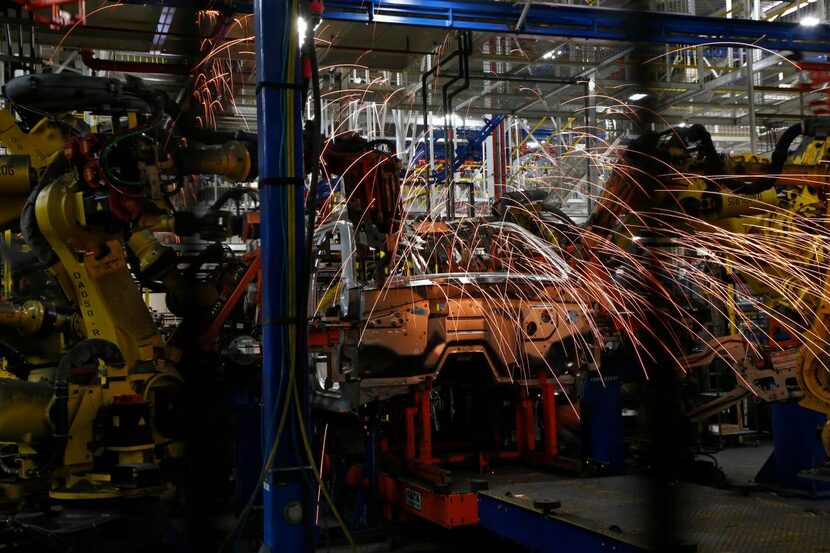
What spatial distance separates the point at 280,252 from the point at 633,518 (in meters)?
2.23

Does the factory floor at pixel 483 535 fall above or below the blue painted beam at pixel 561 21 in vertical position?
below

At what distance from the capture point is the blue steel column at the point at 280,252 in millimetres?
3346

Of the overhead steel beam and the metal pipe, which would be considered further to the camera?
the overhead steel beam

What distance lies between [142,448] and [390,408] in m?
1.86

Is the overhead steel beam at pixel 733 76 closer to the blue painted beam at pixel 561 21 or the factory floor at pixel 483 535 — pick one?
the blue painted beam at pixel 561 21

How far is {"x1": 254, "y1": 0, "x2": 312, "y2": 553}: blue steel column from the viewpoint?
3346 mm

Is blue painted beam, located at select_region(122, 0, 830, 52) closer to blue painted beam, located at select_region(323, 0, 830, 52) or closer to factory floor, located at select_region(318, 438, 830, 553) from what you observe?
blue painted beam, located at select_region(323, 0, 830, 52)

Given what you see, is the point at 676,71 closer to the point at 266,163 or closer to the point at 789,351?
the point at 789,351

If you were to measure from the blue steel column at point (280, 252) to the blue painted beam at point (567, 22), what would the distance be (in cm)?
416

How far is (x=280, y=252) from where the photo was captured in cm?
337

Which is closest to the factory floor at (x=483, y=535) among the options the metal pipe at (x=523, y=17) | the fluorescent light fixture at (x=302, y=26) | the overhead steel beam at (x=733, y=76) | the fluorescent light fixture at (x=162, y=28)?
the fluorescent light fixture at (x=302, y=26)

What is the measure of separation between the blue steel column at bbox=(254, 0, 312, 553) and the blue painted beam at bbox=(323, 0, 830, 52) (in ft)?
13.7


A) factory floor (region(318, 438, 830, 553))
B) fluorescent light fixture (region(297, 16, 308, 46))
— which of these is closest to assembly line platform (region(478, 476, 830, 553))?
factory floor (region(318, 438, 830, 553))

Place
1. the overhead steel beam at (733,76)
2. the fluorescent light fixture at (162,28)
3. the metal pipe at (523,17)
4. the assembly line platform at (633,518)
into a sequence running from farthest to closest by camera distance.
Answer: the overhead steel beam at (733,76) → the metal pipe at (523,17) → the fluorescent light fixture at (162,28) → the assembly line platform at (633,518)
